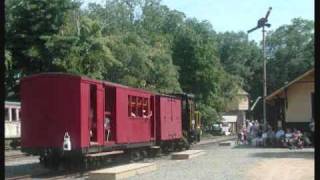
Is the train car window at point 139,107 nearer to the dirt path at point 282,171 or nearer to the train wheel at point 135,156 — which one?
the train wheel at point 135,156

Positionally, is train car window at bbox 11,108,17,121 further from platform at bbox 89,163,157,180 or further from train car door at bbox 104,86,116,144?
platform at bbox 89,163,157,180

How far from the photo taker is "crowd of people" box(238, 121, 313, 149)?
105ft

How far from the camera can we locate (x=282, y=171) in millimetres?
17641

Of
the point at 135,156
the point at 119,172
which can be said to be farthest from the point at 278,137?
the point at 119,172

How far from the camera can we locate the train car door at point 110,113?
65.9ft

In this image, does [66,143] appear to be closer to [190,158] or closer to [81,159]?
[81,159]

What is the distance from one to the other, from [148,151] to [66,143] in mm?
10528

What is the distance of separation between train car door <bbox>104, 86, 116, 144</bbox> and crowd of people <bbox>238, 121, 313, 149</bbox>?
46.3ft

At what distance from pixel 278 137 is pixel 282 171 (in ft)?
55.0

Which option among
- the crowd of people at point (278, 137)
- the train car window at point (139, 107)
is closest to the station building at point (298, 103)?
the crowd of people at point (278, 137)

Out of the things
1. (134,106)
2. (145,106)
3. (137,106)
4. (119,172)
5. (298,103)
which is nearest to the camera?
(119,172)

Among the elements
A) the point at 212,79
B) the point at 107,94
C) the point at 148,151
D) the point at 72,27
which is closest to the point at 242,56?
the point at 212,79

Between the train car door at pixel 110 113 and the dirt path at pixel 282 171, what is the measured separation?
183 inches

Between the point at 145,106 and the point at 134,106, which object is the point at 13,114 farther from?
the point at 134,106
